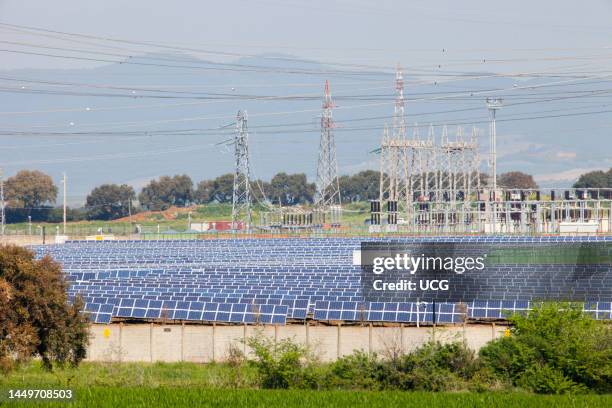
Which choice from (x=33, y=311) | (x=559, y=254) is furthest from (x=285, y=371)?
(x=559, y=254)

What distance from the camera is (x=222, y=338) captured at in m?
35.0

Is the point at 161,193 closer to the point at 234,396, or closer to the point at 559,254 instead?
the point at 559,254

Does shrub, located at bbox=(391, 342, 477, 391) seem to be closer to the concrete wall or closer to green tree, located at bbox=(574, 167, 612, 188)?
the concrete wall

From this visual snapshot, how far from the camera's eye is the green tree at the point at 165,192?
170 meters

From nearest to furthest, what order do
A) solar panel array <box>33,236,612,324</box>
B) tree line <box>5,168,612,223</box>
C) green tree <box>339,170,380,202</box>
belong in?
solar panel array <box>33,236,612,324</box> < tree line <box>5,168,612,223</box> < green tree <box>339,170,380,202</box>

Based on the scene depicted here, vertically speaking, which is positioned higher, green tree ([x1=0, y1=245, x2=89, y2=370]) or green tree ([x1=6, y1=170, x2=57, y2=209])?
green tree ([x1=6, y1=170, x2=57, y2=209])

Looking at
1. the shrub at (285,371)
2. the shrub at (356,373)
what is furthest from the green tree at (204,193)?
the shrub at (285,371)

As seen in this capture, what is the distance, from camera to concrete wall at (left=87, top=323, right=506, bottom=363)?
109 ft

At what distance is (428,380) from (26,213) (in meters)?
128

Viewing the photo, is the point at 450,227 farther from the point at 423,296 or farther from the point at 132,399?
the point at 132,399

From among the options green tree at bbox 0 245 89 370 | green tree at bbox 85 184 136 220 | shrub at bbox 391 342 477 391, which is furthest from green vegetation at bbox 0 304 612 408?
green tree at bbox 85 184 136 220

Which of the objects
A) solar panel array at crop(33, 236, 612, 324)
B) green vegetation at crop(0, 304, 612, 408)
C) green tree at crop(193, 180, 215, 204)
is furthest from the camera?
green tree at crop(193, 180, 215, 204)

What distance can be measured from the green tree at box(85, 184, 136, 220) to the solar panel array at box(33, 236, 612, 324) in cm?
6851

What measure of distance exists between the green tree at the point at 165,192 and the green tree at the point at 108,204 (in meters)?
10.5
